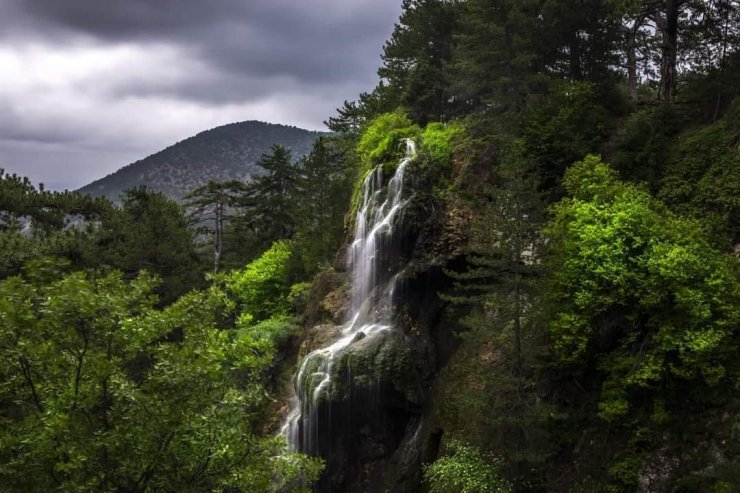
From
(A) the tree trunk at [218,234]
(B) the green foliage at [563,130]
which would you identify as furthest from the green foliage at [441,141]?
(A) the tree trunk at [218,234]

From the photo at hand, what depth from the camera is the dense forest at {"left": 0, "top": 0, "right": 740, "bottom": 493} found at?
25.7 feet

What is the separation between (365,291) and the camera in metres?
20.6

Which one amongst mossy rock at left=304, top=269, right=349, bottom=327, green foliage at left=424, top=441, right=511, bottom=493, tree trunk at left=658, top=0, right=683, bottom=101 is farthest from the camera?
mossy rock at left=304, top=269, right=349, bottom=327

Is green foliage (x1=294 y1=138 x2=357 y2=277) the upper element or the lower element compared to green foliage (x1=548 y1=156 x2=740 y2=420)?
upper

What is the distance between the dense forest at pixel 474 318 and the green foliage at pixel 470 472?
7cm

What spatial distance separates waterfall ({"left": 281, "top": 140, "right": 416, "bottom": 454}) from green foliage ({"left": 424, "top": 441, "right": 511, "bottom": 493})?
534cm

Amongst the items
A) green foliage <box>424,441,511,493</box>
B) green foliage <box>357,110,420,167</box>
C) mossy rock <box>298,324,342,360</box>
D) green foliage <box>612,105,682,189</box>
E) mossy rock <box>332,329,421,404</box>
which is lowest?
green foliage <box>424,441,511,493</box>

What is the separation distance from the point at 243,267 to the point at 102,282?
112 ft

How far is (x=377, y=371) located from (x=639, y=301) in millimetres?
8751

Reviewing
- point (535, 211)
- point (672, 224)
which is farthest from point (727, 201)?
point (535, 211)

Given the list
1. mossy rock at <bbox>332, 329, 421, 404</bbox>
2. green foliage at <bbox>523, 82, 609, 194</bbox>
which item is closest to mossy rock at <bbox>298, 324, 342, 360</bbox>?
mossy rock at <bbox>332, 329, 421, 404</bbox>

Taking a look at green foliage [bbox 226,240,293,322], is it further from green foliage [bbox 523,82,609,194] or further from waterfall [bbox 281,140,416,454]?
green foliage [bbox 523,82,609,194]

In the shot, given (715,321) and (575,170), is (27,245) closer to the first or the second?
(575,170)

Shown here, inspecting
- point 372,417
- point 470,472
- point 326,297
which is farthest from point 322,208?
Answer: point 470,472
